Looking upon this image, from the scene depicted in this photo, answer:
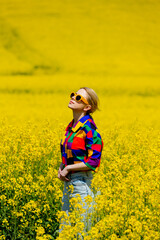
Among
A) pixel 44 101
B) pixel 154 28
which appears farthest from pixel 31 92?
pixel 154 28

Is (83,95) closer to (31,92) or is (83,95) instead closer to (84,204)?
(84,204)

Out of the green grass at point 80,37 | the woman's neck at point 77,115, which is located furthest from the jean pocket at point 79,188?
the green grass at point 80,37

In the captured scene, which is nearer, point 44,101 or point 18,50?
point 44,101

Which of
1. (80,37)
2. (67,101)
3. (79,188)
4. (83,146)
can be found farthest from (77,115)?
(80,37)

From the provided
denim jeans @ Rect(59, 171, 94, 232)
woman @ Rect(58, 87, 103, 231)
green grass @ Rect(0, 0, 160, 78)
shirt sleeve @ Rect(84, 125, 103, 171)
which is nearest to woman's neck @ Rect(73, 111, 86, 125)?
woman @ Rect(58, 87, 103, 231)

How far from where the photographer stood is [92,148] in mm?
3506

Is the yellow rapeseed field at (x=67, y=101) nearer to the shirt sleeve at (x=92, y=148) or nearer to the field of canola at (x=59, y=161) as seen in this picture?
the field of canola at (x=59, y=161)

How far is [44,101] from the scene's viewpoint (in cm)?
1004

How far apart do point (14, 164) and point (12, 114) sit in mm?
4376

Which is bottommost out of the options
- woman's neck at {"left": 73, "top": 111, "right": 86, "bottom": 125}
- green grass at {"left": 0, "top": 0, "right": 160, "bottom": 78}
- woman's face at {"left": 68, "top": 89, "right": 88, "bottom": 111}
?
woman's neck at {"left": 73, "top": 111, "right": 86, "bottom": 125}

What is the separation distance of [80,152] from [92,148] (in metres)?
0.10

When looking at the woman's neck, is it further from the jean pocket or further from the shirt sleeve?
the jean pocket


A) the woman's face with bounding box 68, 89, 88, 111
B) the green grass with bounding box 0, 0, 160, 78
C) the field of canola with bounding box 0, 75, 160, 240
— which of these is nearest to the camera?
the field of canola with bounding box 0, 75, 160, 240

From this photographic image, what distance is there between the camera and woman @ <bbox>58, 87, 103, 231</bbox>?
3498 millimetres
